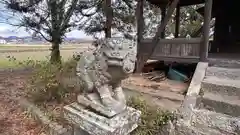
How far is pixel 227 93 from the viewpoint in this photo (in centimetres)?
329

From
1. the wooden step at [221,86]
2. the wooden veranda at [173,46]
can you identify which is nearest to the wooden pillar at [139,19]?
the wooden veranda at [173,46]

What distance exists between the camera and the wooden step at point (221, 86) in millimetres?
3229

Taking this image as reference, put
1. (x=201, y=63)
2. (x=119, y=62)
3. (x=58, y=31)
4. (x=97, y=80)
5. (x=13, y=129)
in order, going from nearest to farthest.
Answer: (x=119, y=62) → (x=97, y=80) → (x=13, y=129) → (x=201, y=63) → (x=58, y=31)

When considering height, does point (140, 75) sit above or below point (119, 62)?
below

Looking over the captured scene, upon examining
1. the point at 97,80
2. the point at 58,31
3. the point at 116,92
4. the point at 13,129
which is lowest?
the point at 13,129

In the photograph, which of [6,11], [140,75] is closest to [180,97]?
[140,75]

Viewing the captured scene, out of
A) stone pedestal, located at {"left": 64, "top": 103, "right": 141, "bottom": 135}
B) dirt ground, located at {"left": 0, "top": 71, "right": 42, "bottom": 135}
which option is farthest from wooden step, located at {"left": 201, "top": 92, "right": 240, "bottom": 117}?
dirt ground, located at {"left": 0, "top": 71, "right": 42, "bottom": 135}

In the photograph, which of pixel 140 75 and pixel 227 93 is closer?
pixel 227 93

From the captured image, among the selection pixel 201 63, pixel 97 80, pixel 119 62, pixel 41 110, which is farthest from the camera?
pixel 201 63

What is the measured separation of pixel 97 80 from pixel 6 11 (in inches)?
182

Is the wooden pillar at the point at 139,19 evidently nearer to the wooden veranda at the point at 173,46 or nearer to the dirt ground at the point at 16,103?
the wooden veranda at the point at 173,46

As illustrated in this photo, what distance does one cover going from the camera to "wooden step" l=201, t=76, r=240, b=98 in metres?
3.23

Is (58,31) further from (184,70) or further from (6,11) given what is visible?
(184,70)

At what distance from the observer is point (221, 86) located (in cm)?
335
